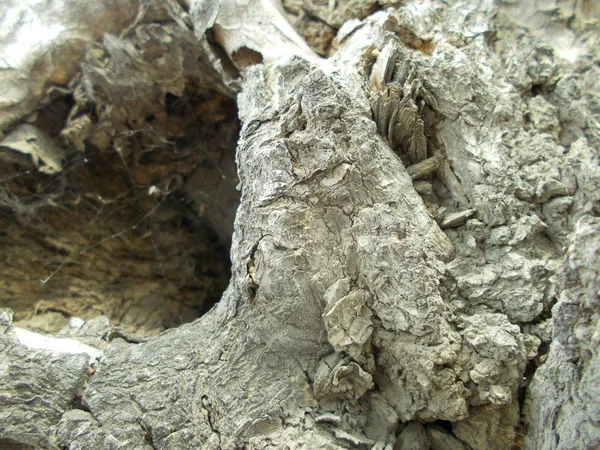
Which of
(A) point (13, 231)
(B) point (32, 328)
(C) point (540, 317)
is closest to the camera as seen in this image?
(C) point (540, 317)

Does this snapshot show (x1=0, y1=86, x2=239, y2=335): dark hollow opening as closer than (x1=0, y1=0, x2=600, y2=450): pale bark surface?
No

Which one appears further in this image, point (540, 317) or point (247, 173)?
point (247, 173)

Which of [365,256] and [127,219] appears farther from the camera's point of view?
[127,219]

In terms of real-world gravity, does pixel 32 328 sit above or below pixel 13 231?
below

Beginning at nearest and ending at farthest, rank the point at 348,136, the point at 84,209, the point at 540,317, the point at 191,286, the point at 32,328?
the point at 540,317 < the point at 348,136 < the point at 32,328 < the point at 84,209 < the point at 191,286

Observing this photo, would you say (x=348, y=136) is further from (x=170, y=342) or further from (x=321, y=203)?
(x=170, y=342)

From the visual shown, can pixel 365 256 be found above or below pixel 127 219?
below

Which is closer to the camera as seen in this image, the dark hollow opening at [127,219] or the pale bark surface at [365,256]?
the pale bark surface at [365,256]

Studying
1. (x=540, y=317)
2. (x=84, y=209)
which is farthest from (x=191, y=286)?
(x=540, y=317)
